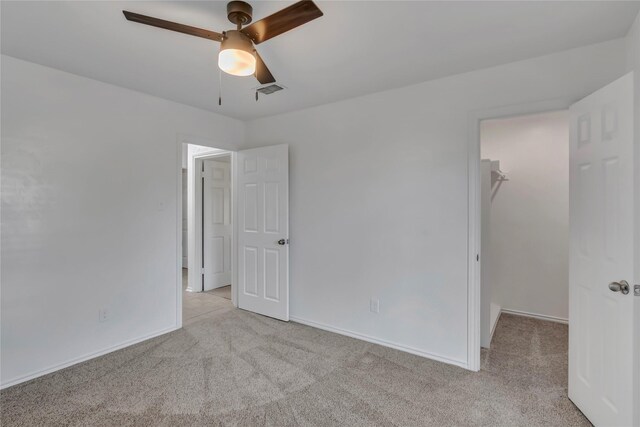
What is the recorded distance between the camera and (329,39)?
80.6 inches

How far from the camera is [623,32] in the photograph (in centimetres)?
197

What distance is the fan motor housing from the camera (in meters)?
1.62

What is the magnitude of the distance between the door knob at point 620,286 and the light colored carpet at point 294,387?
0.89m

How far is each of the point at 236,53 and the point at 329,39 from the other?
775 millimetres

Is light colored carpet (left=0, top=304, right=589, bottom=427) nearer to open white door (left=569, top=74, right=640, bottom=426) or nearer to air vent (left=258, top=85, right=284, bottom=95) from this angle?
open white door (left=569, top=74, right=640, bottom=426)

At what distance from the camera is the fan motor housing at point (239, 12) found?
1624 millimetres

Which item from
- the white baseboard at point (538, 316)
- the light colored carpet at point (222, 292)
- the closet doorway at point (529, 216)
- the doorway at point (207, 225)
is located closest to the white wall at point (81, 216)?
the light colored carpet at point (222, 292)

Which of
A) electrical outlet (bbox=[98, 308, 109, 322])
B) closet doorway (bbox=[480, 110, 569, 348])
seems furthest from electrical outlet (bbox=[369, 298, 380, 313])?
electrical outlet (bbox=[98, 308, 109, 322])

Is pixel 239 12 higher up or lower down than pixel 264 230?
higher up

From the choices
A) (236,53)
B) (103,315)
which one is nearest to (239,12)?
(236,53)

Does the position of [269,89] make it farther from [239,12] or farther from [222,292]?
[222,292]

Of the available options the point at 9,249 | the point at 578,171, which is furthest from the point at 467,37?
the point at 9,249

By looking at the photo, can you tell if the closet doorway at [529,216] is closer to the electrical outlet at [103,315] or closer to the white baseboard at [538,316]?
the white baseboard at [538,316]

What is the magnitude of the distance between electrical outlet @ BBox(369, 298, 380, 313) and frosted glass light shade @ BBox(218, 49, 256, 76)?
234 centimetres
